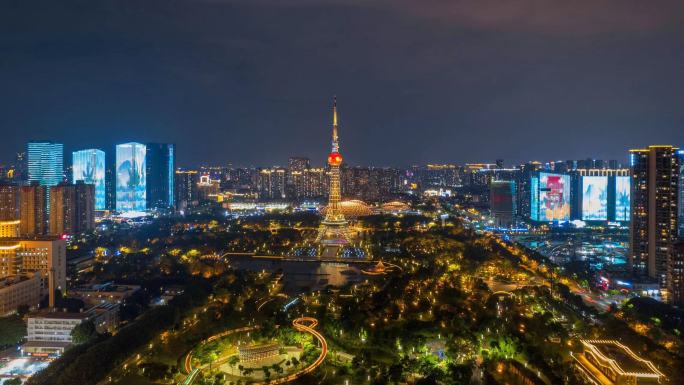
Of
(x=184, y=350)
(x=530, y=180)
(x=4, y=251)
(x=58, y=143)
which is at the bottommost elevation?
(x=184, y=350)

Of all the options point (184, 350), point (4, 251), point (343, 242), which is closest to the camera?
point (184, 350)

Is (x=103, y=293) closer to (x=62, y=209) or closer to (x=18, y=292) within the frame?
(x=18, y=292)

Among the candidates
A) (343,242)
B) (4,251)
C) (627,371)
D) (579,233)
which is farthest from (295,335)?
(579,233)

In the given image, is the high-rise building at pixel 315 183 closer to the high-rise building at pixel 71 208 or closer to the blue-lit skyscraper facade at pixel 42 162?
the blue-lit skyscraper facade at pixel 42 162

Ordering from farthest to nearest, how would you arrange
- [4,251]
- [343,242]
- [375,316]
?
[343,242] < [4,251] < [375,316]

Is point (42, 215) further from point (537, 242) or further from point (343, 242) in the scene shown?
point (537, 242)

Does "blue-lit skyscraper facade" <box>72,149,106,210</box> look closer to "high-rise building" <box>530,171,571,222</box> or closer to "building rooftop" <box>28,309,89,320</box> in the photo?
"building rooftop" <box>28,309,89,320</box>

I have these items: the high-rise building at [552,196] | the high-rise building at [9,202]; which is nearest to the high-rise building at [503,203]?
the high-rise building at [552,196]

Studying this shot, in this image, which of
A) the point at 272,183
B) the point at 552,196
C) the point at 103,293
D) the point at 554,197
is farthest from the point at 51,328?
the point at 272,183

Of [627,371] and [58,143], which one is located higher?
[58,143]
